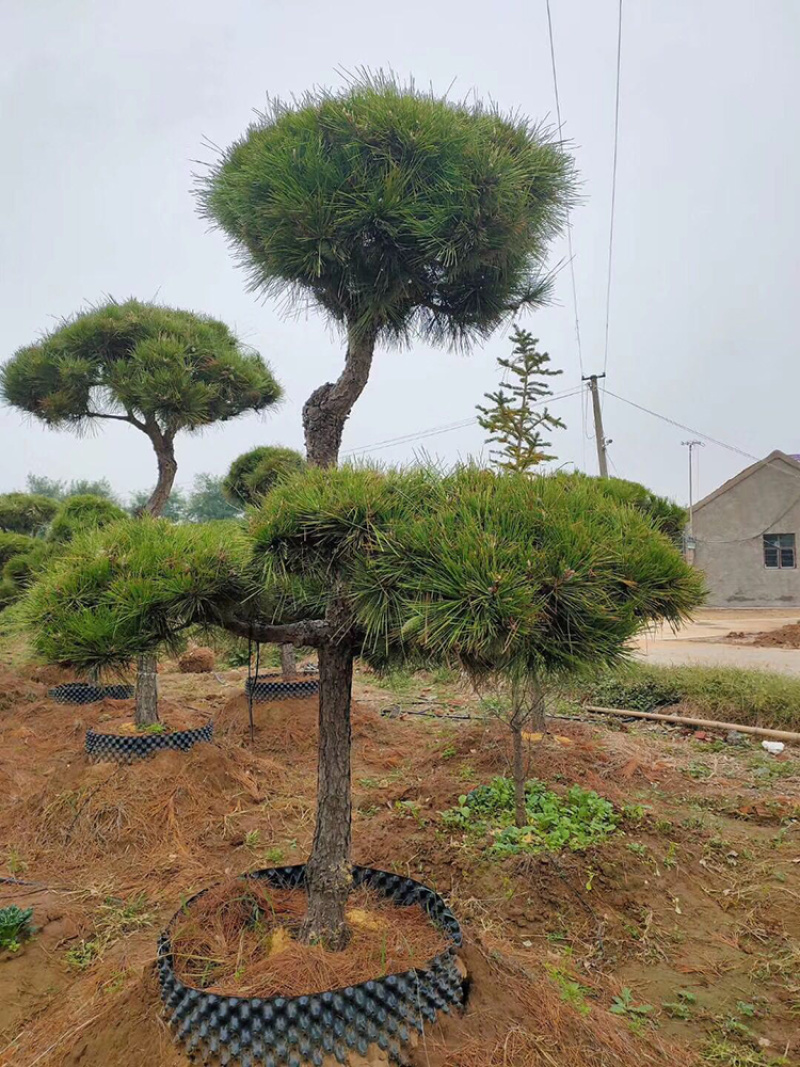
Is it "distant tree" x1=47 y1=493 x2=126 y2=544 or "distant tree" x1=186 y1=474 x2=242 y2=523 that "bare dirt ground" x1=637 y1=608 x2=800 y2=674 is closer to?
"distant tree" x1=47 y1=493 x2=126 y2=544

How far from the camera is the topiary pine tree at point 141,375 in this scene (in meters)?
6.08

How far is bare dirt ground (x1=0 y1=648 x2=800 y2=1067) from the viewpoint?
7.21ft

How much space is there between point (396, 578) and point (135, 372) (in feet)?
16.6

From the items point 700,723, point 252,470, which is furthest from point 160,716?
point 700,723

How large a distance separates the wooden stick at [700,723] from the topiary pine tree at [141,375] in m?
4.71

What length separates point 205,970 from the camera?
226 cm

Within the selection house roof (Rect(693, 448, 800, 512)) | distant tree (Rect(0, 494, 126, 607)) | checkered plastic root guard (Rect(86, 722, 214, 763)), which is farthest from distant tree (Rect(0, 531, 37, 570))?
house roof (Rect(693, 448, 800, 512))

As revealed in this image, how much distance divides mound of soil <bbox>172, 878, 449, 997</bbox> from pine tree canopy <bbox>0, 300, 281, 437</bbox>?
4.42 meters

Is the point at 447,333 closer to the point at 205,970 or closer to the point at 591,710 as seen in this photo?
the point at 205,970

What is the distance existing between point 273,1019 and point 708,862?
2.59 metres

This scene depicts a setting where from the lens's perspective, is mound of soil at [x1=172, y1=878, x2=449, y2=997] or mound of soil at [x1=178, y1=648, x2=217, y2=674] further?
mound of soil at [x1=178, y1=648, x2=217, y2=674]

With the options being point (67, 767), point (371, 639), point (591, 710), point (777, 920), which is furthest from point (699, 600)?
point (591, 710)

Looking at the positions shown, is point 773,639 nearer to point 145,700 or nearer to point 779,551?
point 779,551

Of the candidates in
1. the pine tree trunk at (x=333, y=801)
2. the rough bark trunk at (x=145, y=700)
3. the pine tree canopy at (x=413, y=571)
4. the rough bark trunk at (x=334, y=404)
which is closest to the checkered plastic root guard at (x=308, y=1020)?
the pine tree trunk at (x=333, y=801)
